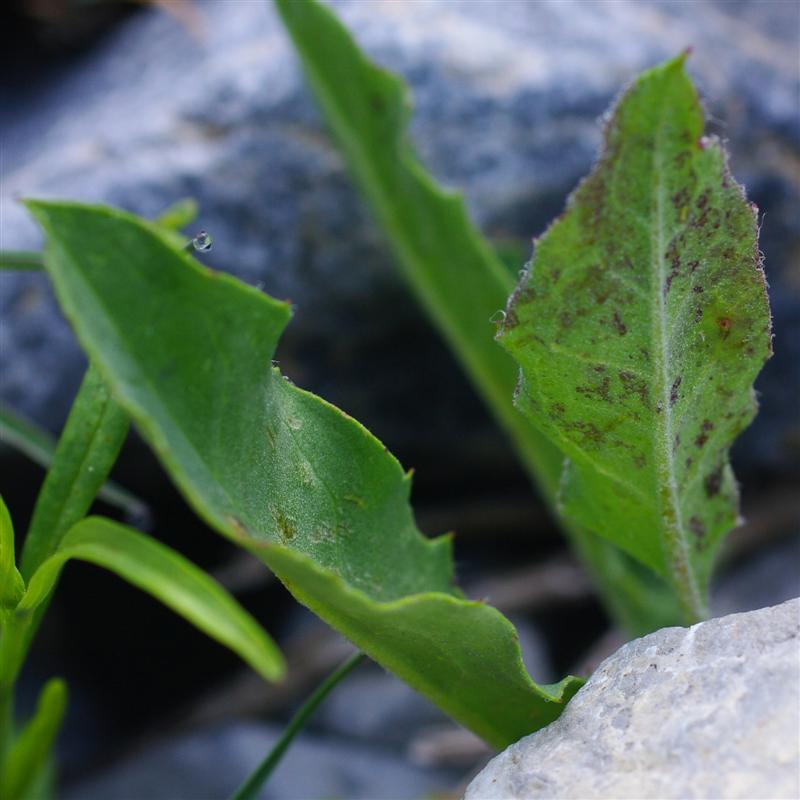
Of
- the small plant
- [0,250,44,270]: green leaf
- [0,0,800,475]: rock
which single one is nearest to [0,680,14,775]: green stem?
the small plant

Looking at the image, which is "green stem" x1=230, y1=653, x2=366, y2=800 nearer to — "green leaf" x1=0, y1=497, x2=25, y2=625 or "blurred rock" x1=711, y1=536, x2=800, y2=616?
"green leaf" x1=0, y1=497, x2=25, y2=625

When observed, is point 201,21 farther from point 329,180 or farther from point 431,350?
point 431,350

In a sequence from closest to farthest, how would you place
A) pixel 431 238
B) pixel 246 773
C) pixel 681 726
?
pixel 681 726 < pixel 431 238 < pixel 246 773

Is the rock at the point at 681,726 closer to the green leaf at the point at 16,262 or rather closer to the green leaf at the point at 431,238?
the green leaf at the point at 431,238

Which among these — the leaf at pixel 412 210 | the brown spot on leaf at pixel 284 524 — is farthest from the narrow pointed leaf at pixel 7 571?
the leaf at pixel 412 210

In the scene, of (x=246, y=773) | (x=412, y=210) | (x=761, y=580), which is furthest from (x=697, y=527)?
(x=761, y=580)

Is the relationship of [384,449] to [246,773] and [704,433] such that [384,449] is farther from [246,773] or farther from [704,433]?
[246,773]
